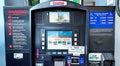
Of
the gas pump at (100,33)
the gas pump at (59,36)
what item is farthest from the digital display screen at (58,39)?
the gas pump at (100,33)

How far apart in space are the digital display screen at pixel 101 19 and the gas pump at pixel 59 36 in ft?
0.62

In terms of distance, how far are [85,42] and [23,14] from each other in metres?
0.60

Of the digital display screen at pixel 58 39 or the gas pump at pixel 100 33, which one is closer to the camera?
the digital display screen at pixel 58 39

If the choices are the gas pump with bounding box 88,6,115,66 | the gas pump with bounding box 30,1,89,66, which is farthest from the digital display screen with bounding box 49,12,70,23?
the gas pump with bounding box 88,6,115,66

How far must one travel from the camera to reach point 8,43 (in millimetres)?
1924

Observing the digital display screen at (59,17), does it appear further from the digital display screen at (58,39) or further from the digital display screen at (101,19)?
the digital display screen at (101,19)

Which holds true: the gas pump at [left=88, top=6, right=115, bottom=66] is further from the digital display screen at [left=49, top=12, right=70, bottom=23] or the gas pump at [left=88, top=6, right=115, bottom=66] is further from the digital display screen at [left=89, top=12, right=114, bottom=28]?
the digital display screen at [left=49, top=12, right=70, bottom=23]

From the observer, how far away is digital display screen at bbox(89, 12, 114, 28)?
190 cm

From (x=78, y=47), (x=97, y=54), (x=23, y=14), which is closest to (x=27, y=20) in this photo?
(x=23, y=14)

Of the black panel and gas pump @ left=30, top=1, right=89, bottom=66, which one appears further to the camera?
the black panel

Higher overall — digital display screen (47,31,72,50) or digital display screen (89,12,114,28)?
digital display screen (89,12,114,28)

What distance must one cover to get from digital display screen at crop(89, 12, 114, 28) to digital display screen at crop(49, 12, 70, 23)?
264mm

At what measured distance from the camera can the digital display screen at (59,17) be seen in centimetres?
178

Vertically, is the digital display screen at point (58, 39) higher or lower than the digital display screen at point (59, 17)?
lower
